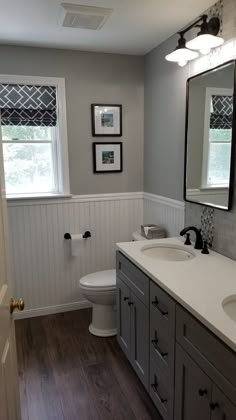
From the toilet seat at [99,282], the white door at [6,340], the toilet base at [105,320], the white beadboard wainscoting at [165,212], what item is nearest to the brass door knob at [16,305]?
the white door at [6,340]

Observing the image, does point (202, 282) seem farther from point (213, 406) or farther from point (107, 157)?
point (107, 157)

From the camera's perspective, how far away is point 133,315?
82.1 inches

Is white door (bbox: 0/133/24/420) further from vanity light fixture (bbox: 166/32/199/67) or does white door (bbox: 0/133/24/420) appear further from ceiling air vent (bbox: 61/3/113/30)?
vanity light fixture (bbox: 166/32/199/67)

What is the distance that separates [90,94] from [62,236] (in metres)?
1.38

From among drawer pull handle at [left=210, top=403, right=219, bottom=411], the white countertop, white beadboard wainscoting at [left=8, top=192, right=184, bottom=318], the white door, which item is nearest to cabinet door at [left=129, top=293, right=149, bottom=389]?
the white countertop

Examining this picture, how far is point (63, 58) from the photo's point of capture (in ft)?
9.21

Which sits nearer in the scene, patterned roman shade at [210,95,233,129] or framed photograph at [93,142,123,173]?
patterned roman shade at [210,95,233,129]

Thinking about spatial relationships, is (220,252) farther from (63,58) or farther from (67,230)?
(63,58)

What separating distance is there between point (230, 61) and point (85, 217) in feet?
6.14

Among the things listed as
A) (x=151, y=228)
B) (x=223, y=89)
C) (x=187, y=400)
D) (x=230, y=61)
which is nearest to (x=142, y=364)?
(x=187, y=400)

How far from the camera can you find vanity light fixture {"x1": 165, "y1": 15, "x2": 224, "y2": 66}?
5.93 ft

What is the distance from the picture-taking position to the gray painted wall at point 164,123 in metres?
2.48

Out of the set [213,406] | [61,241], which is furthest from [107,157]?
[213,406]

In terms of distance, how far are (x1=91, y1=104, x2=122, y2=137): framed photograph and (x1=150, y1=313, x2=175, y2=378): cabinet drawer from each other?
1.87 m
